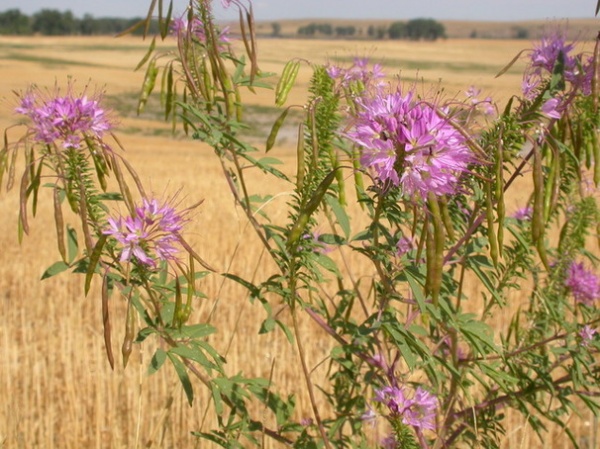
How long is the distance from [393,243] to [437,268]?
370mm

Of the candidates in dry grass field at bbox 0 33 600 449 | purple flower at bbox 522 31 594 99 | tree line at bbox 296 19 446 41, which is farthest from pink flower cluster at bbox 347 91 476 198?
tree line at bbox 296 19 446 41

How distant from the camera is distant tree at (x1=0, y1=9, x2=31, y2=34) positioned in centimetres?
6900

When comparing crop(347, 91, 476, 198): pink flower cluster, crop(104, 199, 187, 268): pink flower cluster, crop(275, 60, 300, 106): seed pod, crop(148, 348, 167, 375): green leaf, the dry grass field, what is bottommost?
the dry grass field

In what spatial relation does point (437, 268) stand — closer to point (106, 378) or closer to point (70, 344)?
point (106, 378)

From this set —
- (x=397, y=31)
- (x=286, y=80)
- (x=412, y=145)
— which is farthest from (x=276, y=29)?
(x=412, y=145)

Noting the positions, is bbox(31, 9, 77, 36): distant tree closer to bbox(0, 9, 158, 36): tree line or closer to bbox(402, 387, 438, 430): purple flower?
bbox(0, 9, 158, 36): tree line

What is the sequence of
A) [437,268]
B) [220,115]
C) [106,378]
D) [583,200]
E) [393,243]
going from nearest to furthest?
[437,268] → [393,243] → [220,115] → [583,200] → [106,378]

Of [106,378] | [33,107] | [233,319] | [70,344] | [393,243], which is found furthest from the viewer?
[233,319]

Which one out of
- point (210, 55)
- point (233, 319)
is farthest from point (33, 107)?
point (233, 319)

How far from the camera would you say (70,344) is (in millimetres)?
3436

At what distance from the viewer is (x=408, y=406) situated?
1385 millimetres

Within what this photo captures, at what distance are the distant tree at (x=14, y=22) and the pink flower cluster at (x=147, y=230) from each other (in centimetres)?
7643

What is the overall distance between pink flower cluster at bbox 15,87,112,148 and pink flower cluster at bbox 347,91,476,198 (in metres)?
0.62

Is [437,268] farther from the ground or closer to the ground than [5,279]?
farther from the ground
